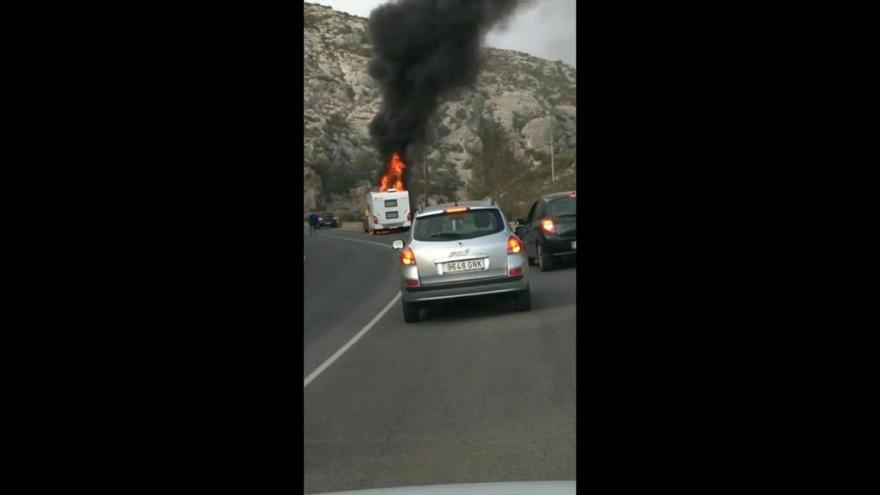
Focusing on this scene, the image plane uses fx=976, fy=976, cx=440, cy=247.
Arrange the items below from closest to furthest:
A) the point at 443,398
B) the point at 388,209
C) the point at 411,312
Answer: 1. the point at 443,398
2. the point at 411,312
3. the point at 388,209

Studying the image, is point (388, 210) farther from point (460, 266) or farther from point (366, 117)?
point (366, 117)

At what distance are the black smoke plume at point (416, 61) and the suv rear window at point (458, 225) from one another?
127ft

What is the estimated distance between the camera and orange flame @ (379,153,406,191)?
5984 centimetres

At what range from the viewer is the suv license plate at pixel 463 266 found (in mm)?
12164

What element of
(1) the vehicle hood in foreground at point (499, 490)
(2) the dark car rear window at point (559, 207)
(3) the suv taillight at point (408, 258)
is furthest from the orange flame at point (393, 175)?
(1) the vehicle hood in foreground at point (499, 490)

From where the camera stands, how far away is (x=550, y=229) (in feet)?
59.3

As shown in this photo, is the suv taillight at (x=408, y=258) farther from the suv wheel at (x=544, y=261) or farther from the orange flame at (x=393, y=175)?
the orange flame at (x=393, y=175)

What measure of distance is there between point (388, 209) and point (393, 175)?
7995mm

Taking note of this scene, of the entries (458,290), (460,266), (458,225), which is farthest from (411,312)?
(458,225)

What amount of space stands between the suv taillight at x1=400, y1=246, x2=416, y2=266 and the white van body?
1575 inches

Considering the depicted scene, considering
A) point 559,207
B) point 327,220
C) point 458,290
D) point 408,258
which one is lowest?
point 458,290

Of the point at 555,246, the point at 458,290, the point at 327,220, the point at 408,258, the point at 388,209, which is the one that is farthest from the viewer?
the point at 327,220
